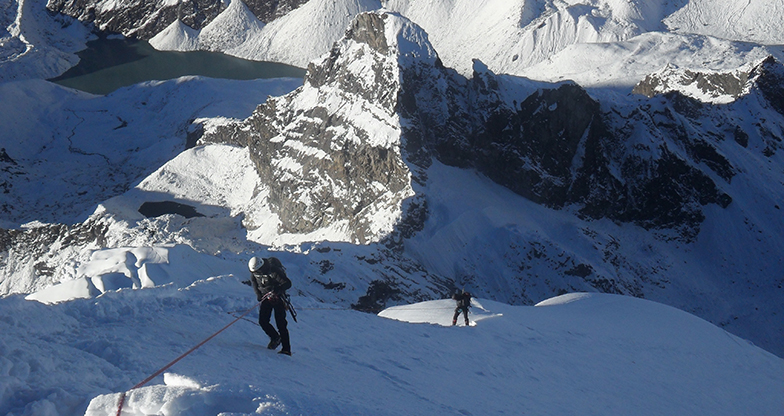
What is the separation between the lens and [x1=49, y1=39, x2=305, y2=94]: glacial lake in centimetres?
11225

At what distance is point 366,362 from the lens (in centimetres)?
1324

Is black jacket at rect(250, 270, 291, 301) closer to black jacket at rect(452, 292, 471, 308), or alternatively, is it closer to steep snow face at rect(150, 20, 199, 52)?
black jacket at rect(452, 292, 471, 308)

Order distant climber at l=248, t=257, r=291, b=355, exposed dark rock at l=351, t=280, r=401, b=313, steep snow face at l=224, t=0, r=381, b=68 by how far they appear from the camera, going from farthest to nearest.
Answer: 1. steep snow face at l=224, t=0, r=381, b=68
2. exposed dark rock at l=351, t=280, r=401, b=313
3. distant climber at l=248, t=257, r=291, b=355

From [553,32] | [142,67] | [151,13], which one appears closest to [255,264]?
[553,32]

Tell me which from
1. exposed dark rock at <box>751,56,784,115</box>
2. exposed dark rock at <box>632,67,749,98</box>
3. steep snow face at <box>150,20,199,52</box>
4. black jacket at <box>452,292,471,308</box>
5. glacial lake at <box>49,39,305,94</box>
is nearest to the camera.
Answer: black jacket at <box>452,292,471,308</box>

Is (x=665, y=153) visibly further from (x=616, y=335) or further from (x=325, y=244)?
(x=616, y=335)


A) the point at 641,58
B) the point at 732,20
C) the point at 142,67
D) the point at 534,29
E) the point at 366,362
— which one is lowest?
the point at 142,67

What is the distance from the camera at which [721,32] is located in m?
97.9

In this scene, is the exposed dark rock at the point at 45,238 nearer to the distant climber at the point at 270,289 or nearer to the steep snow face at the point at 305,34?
the distant climber at the point at 270,289

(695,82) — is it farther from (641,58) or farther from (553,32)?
(553,32)

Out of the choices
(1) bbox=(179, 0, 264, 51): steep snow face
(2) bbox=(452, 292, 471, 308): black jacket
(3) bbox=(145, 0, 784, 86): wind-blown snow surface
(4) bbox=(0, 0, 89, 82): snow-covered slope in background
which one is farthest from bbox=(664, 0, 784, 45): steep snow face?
(4) bbox=(0, 0, 89, 82): snow-covered slope in background

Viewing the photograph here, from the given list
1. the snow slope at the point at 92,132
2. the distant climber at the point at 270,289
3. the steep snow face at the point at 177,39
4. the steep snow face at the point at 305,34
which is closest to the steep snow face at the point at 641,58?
the snow slope at the point at 92,132

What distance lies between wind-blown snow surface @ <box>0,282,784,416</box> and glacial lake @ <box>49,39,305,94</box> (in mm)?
98942

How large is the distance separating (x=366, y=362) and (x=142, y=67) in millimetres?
121554
